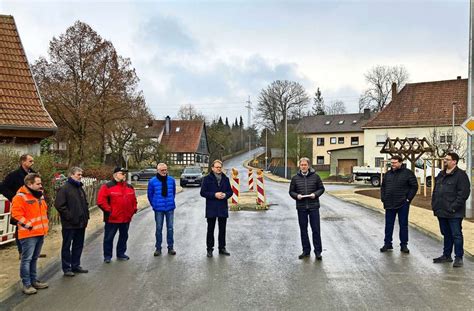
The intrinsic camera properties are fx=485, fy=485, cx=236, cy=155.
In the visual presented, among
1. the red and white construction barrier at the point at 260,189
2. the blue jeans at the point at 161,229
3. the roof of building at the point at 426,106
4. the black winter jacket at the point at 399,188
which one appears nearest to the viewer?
the blue jeans at the point at 161,229

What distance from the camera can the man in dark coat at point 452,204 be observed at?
8062 mm

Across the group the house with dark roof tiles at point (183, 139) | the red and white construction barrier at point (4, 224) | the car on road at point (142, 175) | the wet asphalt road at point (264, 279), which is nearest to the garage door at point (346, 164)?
the car on road at point (142, 175)

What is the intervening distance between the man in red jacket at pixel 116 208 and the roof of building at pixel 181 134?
67296 millimetres

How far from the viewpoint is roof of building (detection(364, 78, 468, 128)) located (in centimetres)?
4906

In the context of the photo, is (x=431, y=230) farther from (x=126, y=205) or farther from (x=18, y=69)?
(x=18, y=69)

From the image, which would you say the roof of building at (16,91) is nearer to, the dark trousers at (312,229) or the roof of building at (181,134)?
the dark trousers at (312,229)

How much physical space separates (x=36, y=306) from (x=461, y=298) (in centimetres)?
525

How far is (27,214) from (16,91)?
33.6 feet

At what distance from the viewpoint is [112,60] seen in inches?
1531

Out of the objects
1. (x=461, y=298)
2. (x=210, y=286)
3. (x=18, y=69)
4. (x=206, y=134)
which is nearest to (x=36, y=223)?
(x=210, y=286)

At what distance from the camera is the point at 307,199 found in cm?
877

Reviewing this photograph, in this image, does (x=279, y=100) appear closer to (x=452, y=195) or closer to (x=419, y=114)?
(x=419, y=114)

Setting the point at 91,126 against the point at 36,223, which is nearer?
the point at 36,223

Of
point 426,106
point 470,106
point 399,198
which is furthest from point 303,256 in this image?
point 426,106
